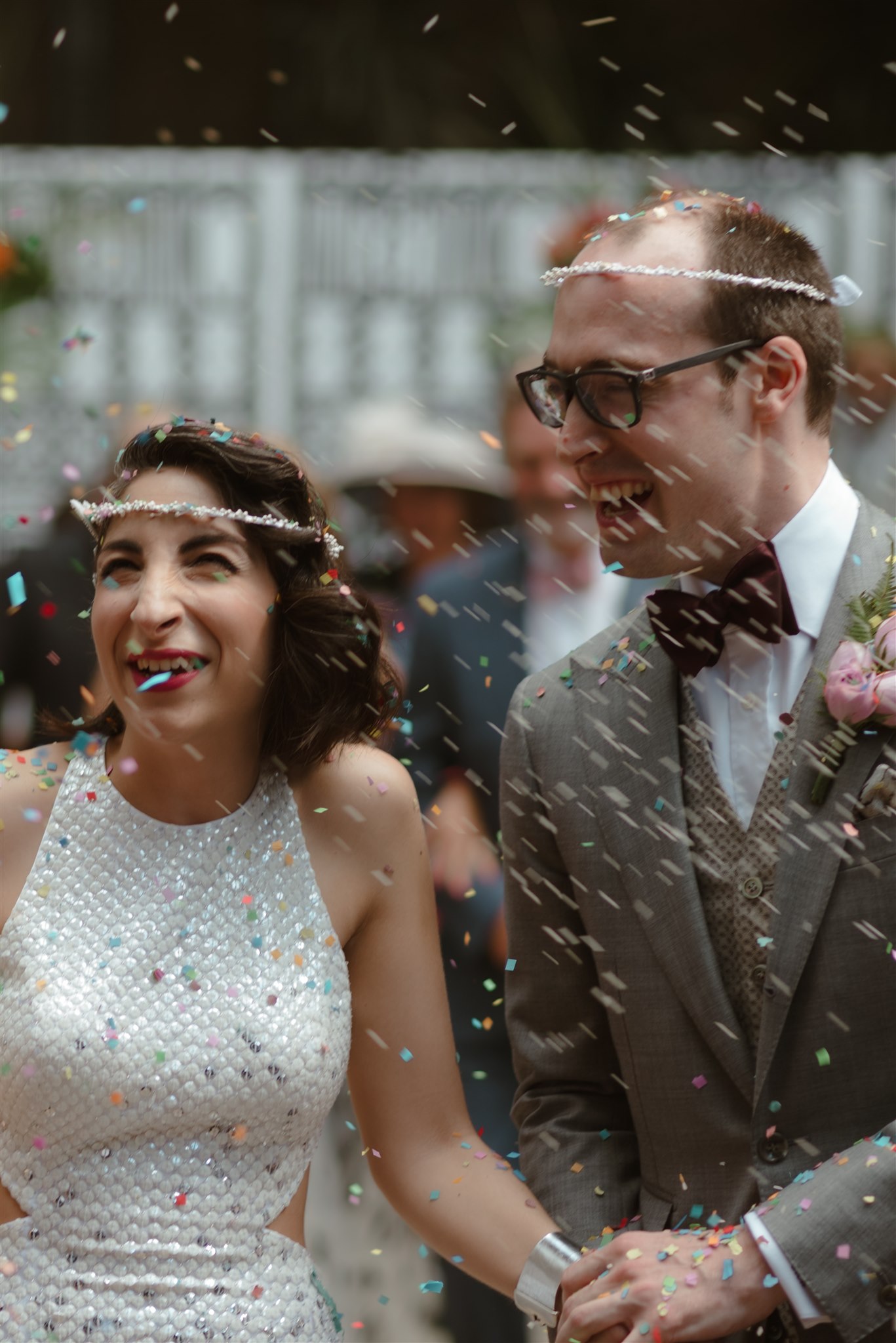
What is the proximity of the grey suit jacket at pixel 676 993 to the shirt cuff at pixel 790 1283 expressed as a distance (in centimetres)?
1

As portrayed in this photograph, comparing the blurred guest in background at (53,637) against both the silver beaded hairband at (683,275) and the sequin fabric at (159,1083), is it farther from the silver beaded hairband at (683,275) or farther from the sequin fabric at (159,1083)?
the silver beaded hairband at (683,275)

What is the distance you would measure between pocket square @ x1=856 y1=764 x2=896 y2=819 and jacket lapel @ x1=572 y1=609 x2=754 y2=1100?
0.26 metres

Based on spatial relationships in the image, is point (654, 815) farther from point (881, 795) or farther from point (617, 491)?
point (617, 491)

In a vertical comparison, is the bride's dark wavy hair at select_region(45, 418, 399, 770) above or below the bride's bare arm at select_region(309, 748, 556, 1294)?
above

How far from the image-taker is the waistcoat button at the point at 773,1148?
2.32 meters

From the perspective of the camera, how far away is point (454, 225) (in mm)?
7699

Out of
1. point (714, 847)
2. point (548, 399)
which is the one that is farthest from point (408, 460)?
point (714, 847)

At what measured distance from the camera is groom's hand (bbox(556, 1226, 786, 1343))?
2.18 meters

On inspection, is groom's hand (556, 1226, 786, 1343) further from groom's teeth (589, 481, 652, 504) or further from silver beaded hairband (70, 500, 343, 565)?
silver beaded hairband (70, 500, 343, 565)

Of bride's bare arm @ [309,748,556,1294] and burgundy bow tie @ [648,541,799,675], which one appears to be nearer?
burgundy bow tie @ [648,541,799,675]

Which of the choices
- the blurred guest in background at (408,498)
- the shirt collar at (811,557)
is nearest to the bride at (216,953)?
the shirt collar at (811,557)

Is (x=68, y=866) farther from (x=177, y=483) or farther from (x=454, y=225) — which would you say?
(x=454, y=225)

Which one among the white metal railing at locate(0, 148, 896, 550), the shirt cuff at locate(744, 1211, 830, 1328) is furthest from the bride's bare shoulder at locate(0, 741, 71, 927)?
the white metal railing at locate(0, 148, 896, 550)

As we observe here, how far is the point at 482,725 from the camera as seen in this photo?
3842mm
